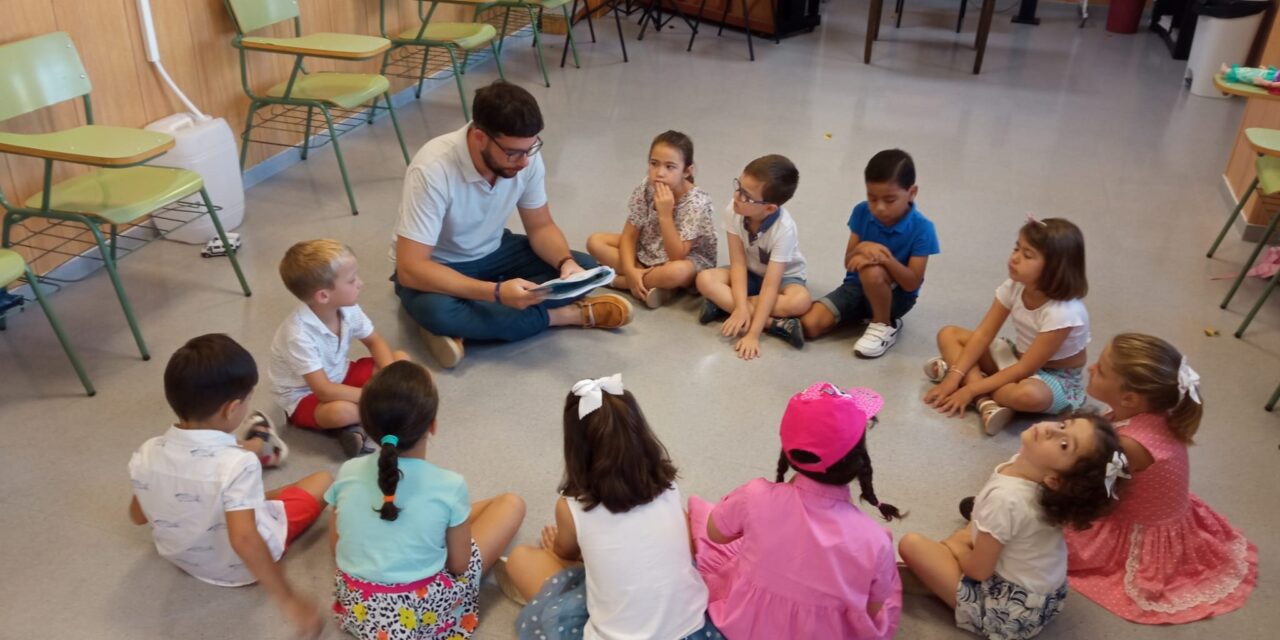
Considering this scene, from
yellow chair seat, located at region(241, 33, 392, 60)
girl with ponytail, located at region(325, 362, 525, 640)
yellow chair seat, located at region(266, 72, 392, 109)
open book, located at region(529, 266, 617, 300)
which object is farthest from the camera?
yellow chair seat, located at region(266, 72, 392, 109)

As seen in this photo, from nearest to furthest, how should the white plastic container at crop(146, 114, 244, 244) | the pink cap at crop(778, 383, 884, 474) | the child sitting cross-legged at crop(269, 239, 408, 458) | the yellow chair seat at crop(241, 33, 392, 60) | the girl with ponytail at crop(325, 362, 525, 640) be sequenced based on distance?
1. the pink cap at crop(778, 383, 884, 474)
2. the girl with ponytail at crop(325, 362, 525, 640)
3. the child sitting cross-legged at crop(269, 239, 408, 458)
4. the white plastic container at crop(146, 114, 244, 244)
5. the yellow chair seat at crop(241, 33, 392, 60)

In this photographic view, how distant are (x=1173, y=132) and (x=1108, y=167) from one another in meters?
0.80

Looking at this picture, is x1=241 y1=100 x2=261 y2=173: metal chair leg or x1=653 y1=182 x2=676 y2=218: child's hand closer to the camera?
x1=653 y1=182 x2=676 y2=218: child's hand

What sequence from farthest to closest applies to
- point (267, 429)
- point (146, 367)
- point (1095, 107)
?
point (1095, 107)
point (146, 367)
point (267, 429)

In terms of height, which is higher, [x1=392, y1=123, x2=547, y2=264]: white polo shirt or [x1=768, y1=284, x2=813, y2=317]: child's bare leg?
[x1=392, y1=123, x2=547, y2=264]: white polo shirt

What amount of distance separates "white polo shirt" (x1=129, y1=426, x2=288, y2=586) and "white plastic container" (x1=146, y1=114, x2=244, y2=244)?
71.0 inches

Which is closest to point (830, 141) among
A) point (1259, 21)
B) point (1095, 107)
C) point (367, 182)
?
point (1095, 107)

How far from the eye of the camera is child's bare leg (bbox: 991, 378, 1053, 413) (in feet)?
8.22

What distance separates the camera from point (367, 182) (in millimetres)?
4102

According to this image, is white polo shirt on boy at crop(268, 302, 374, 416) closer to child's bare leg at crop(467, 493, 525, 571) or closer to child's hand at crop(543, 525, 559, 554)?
child's bare leg at crop(467, 493, 525, 571)

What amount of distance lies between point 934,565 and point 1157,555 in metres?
0.50

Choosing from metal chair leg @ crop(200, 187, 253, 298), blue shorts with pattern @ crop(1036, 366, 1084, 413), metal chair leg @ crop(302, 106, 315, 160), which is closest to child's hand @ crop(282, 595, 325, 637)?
metal chair leg @ crop(200, 187, 253, 298)

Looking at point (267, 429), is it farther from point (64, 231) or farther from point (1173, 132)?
point (1173, 132)

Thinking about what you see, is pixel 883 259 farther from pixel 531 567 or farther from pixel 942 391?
pixel 531 567
